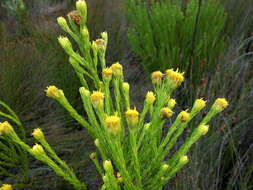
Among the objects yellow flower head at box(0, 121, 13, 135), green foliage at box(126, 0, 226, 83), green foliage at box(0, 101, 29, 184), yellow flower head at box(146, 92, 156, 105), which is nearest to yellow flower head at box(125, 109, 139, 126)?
yellow flower head at box(146, 92, 156, 105)

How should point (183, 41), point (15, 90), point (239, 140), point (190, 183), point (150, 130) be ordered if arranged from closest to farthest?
point (150, 130) < point (190, 183) < point (239, 140) < point (15, 90) < point (183, 41)

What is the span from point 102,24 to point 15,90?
1.16 metres

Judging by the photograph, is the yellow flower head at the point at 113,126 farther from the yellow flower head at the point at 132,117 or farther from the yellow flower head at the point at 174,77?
the yellow flower head at the point at 174,77

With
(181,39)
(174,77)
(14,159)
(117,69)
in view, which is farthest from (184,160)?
(181,39)

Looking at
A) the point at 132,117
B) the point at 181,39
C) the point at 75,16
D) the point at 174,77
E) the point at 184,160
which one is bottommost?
the point at 184,160

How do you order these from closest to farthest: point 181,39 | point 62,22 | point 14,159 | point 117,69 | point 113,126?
point 113,126 → point 117,69 → point 62,22 → point 14,159 → point 181,39

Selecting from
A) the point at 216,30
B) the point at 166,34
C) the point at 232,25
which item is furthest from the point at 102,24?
the point at 232,25

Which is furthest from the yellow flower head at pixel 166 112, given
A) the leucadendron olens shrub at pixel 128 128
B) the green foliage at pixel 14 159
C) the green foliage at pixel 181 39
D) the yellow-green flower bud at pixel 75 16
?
the green foliage at pixel 181 39

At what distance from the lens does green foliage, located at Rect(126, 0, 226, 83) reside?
2.38m

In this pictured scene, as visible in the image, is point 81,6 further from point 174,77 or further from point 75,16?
point 174,77

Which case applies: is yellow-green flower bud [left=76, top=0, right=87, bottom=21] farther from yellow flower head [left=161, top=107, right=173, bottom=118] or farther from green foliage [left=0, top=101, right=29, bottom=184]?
green foliage [left=0, top=101, right=29, bottom=184]

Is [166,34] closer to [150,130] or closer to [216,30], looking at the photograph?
[216,30]

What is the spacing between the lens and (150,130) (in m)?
1.03

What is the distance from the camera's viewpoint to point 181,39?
98.5 inches
